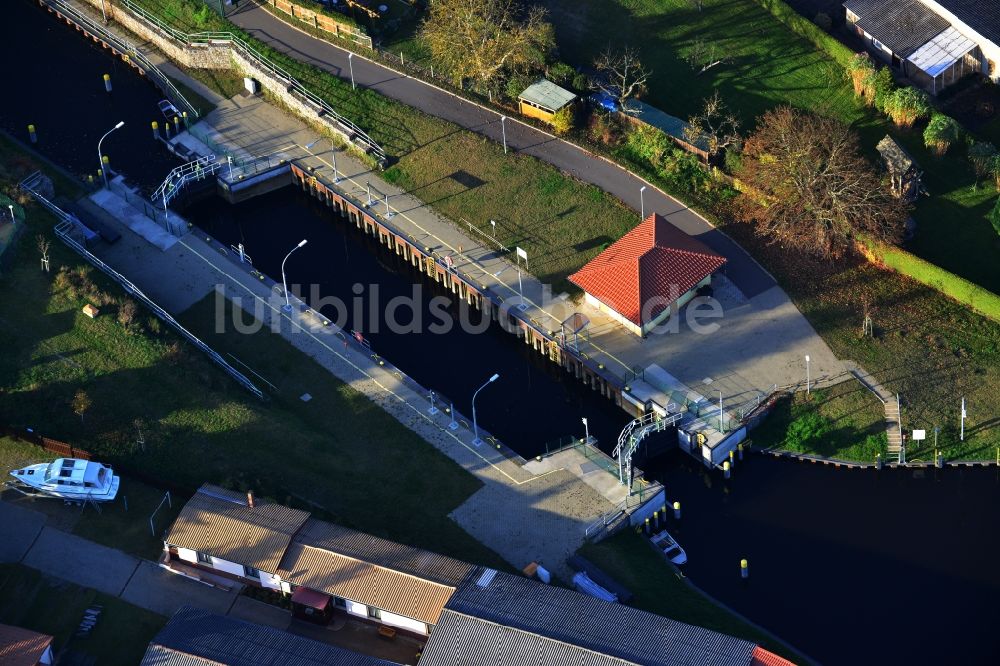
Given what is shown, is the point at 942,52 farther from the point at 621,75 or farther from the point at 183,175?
the point at 183,175

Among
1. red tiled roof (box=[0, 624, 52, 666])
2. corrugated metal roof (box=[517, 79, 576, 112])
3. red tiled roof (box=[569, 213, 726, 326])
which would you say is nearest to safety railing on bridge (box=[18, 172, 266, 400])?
red tiled roof (box=[569, 213, 726, 326])

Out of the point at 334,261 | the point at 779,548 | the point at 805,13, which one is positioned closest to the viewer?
A: the point at 779,548

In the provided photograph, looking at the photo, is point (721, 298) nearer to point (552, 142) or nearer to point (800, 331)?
point (800, 331)

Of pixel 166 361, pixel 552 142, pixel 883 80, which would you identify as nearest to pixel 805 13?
pixel 883 80

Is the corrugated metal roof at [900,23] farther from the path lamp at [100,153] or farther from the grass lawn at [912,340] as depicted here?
the path lamp at [100,153]

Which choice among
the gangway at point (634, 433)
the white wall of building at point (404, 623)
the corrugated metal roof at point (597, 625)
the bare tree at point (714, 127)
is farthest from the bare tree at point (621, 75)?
the white wall of building at point (404, 623)

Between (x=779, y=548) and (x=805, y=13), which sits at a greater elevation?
(x=805, y=13)

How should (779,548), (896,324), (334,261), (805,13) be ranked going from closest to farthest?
(779,548) → (896,324) → (334,261) → (805,13)
